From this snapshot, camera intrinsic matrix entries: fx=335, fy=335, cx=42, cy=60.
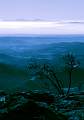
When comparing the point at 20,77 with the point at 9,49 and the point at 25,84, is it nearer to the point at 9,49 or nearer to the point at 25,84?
the point at 25,84

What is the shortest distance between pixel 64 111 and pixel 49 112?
6.53ft

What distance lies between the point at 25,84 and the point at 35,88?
0.80m

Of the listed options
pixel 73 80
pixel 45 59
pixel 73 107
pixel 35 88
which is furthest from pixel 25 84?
pixel 73 107

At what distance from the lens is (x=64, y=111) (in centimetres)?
1443

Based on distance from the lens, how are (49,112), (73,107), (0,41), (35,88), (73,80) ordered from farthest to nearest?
1. (73,80)
2. (35,88)
3. (0,41)
4. (73,107)
5. (49,112)

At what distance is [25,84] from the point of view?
2266cm

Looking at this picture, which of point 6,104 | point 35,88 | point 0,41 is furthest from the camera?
point 35,88

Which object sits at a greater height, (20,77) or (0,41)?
(0,41)

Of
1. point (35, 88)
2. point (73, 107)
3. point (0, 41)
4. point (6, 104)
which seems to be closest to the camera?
point (6, 104)

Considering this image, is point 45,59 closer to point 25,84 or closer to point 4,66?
point 25,84

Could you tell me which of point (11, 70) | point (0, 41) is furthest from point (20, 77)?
point (0, 41)

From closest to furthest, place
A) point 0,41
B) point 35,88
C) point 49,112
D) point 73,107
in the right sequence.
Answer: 1. point 49,112
2. point 73,107
3. point 0,41
4. point 35,88

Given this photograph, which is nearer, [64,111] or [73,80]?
[64,111]

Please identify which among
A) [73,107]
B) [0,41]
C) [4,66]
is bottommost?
[73,107]
